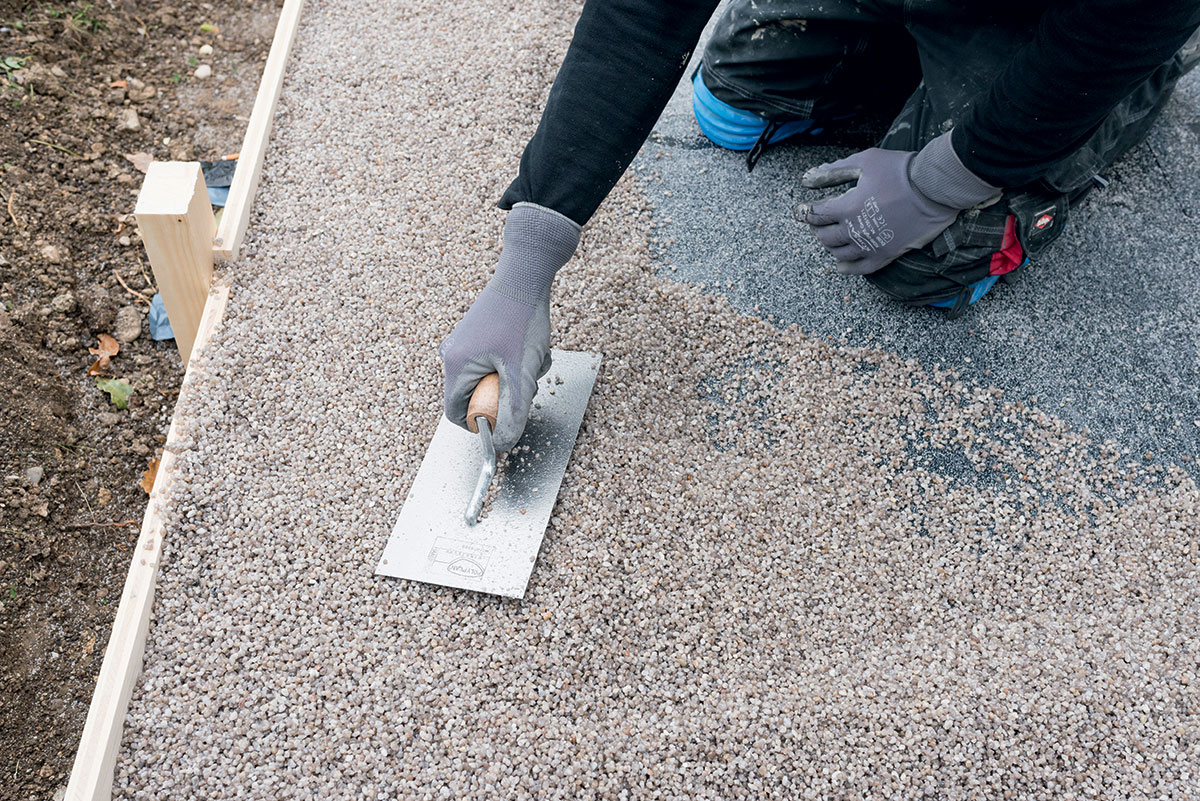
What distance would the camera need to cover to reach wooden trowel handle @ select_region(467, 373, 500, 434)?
4.61 feet

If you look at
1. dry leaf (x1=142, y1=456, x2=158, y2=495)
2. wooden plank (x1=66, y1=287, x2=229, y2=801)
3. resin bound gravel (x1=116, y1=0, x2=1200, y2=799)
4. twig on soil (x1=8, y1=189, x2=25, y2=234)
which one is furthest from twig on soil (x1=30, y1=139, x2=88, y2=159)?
wooden plank (x1=66, y1=287, x2=229, y2=801)

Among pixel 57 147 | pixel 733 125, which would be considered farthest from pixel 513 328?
pixel 57 147

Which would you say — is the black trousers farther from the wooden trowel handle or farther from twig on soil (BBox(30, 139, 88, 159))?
twig on soil (BBox(30, 139, 88, 159))

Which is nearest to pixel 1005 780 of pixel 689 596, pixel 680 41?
pixel 689 596

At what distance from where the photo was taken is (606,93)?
137 cm

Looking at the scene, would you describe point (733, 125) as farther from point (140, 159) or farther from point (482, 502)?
point (140, 159)

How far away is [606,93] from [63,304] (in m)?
1.38

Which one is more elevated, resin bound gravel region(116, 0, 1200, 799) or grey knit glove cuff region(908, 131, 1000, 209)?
grey knit glove cuff region(908, 131, 1000, 209)

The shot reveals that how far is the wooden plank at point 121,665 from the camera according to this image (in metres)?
1.25

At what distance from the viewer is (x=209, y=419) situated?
1623 millimetres

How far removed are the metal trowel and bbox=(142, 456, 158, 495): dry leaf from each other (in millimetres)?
646

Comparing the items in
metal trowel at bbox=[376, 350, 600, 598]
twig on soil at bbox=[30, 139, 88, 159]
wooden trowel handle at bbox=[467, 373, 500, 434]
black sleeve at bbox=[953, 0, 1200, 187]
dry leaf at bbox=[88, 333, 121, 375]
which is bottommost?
dry leaf at bbox=[88, 333, 121, 375]

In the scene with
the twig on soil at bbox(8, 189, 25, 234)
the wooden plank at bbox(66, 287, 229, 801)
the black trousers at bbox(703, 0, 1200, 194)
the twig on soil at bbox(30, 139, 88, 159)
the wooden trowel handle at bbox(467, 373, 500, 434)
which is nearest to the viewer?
the wooden plank at bbox(66, 287, 229, 801)

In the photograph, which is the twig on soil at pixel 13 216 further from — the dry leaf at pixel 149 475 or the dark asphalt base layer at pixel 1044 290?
the dark asphalt base layer at pixel 1044 290
